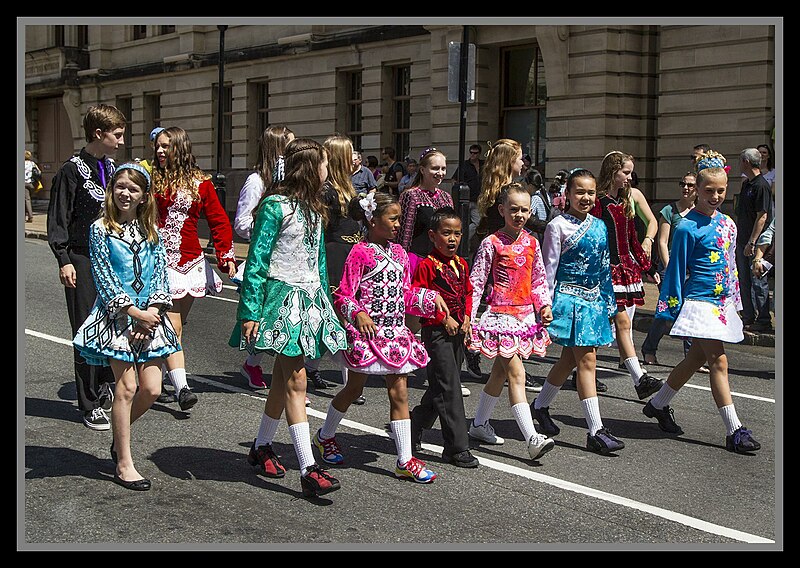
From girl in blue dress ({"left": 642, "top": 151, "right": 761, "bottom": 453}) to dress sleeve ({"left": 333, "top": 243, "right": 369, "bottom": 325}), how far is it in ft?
7.02

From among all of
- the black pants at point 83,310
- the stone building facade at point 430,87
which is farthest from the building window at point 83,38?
the black pants at point 83,310

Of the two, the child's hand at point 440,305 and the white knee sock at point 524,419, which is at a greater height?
the child's hand at point 440,305

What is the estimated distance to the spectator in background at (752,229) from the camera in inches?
456

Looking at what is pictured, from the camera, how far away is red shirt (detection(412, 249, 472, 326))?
6.34 meters

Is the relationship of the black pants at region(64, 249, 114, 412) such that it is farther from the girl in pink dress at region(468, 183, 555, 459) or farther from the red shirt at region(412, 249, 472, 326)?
the girl in pink dress at region(468, 183, 555, 459)

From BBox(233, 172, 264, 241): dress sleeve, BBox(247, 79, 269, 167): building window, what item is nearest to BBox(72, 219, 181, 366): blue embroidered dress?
BBox(233, 172, 264, 241): dress sleeve

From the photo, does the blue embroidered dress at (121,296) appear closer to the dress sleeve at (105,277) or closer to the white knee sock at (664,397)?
the dress sleeve at (105,277)

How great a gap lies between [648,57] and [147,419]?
15.6m

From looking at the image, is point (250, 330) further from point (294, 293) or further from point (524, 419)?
point (524, 419)

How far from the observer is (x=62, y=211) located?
22.6 ft

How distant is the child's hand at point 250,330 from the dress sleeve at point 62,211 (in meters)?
1.84

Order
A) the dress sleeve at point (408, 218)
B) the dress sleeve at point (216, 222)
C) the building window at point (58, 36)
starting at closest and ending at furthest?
the dress sleeve at point (216, 222) < the dress sleeve at point (408, 218) < the building window at point (58, 36)

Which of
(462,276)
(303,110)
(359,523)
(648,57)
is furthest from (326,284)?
(303,110)

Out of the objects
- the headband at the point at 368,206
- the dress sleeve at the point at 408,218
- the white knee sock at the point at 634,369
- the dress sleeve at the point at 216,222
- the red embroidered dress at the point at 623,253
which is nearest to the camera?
the headband at the point at 368,206
